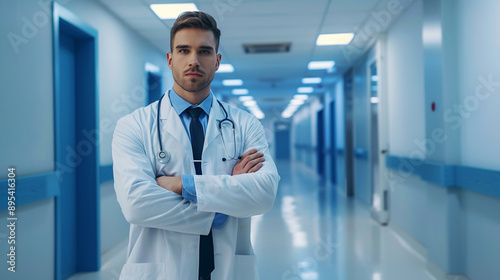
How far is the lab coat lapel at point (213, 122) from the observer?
1.41m

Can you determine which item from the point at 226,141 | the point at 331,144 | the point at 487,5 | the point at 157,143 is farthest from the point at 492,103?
the point at 331,144

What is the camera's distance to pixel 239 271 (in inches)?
54.2

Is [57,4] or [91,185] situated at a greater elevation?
[57,4]

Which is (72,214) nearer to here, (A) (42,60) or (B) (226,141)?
(A) (42,60)

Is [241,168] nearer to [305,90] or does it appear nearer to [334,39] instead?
[334,39]


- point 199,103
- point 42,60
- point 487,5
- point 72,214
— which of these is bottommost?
point 72,214

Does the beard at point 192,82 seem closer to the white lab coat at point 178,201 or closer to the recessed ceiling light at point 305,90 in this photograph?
the white lab coat at point 178,201

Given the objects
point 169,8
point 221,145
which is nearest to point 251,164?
point 221,145

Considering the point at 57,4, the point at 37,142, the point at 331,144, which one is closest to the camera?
the point at 37,142

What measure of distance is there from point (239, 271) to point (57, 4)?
2654mm

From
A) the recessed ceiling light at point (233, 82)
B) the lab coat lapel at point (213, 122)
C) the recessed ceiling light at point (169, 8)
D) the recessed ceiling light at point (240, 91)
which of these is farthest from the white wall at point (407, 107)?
the recessed ceiling light at point (240, 91)

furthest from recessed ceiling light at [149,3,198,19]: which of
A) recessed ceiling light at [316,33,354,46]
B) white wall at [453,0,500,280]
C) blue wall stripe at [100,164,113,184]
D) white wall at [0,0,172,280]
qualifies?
white wall at [453,0,500,280]

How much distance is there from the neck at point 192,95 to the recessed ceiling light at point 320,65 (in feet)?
20.1

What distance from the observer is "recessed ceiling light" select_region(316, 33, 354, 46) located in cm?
543
